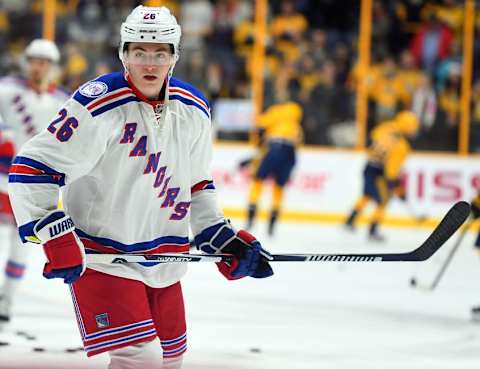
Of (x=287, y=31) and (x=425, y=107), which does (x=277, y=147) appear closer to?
(x=287, y=31)

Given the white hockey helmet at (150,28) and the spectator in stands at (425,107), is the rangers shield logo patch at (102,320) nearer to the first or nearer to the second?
the white hockey helmet at (150,28)

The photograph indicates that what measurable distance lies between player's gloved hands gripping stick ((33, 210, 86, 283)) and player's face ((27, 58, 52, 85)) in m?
2.24

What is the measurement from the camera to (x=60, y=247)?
2.07m

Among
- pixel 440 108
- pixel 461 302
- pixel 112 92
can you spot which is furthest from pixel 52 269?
pixel 440 108

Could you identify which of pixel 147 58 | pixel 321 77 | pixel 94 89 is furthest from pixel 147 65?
pixel 321 77

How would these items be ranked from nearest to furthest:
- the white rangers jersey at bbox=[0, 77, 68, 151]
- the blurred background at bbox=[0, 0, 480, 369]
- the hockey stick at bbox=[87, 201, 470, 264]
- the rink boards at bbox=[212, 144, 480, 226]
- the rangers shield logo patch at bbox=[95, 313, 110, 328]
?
the rangers shield logo patch at bbox=[95, 313, 110, 328] < the hockey stick at bbox=[87, 201, 470, 264] < the white rangers jersey at bbox=[0, 77, 68, 151] < the blurred background at bbox=[0, 0, 480, 369] < the rink boards at bbox=[212, 144, 480, 226]

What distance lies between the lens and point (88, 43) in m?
8.79

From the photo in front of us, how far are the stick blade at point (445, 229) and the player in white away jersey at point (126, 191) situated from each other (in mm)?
426

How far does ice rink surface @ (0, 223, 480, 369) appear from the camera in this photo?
345cm

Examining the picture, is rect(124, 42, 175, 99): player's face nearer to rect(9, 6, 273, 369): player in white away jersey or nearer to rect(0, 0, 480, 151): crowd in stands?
rect(9, 6, 273, 369): player in white away jersey

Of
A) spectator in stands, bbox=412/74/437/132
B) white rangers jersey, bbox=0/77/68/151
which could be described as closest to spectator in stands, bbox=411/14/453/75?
spectator in stands, bbox=412/74/437/132

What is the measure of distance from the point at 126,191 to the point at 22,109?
2.07 metres

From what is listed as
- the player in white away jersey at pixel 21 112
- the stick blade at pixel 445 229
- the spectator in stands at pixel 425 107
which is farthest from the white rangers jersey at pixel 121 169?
the spectator in stands at pixel 425 107

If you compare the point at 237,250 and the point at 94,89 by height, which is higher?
the point at 94,89
